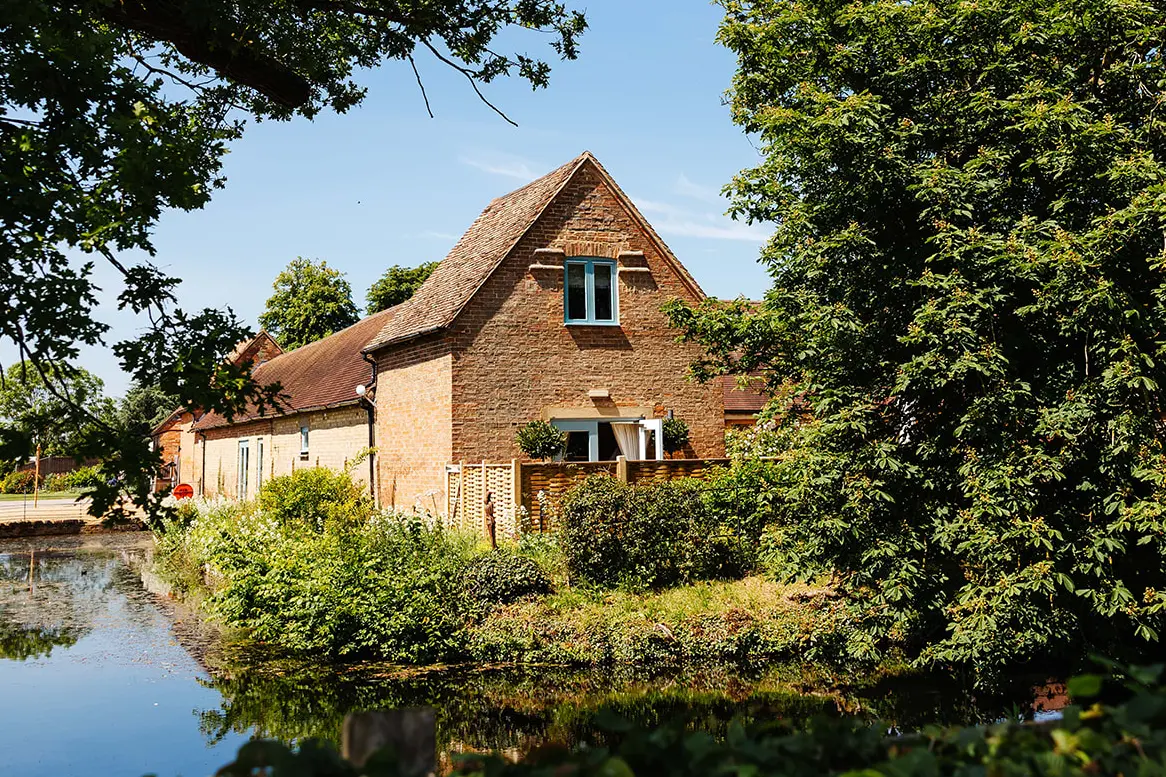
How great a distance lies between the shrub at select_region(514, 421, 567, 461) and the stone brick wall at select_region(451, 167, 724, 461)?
66cm

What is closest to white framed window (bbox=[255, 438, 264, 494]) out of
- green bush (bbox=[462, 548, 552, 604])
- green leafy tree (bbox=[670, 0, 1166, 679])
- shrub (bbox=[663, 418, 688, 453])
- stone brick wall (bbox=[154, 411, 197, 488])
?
stone brick wall (bbox=[154, 411, 197, 488])

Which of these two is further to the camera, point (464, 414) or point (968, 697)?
point (464, 414)

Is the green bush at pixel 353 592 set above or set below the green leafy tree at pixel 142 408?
below

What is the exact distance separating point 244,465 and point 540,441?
64.4 ft

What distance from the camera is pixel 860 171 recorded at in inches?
427

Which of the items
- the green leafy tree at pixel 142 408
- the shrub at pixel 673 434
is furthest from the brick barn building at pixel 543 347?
the green leafy tree at pixel 142 408

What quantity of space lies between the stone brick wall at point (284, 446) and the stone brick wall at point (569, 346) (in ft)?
18.6

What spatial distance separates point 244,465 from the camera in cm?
3538

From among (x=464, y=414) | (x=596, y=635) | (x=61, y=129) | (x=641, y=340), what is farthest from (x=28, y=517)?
(x=61, y=129)

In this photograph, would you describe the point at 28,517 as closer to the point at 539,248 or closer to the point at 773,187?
the point at 539,248

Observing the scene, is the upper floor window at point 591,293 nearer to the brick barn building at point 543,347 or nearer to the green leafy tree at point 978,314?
the brick barn building at point 543,347

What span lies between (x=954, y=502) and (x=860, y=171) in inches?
155

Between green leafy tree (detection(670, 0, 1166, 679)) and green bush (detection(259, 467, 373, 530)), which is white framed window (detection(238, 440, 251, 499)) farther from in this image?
green leafy tree (detection(670, 0, 1166, 679))

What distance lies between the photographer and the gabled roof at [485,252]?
68.9 ft
